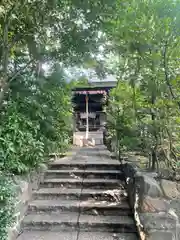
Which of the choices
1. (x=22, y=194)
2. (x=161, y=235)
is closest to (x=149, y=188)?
(x=161, y=235)

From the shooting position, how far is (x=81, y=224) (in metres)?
2.59

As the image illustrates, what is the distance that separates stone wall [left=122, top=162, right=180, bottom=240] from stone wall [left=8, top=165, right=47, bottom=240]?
56.7 inches

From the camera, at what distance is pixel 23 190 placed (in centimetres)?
267

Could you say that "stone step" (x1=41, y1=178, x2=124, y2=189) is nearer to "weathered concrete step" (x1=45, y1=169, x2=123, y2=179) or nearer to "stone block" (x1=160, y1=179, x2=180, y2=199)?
"weathered concrete step" (x1=45, y1=169, x2=123, y2=179)

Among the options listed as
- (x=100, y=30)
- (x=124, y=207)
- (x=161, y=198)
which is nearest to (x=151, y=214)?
(x=161, y=198)

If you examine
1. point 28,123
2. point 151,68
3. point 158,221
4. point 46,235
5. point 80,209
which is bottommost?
point 46,235

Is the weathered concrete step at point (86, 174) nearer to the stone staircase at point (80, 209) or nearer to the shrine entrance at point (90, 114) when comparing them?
the stone staircase at point (80, 209)

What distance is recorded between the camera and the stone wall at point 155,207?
2.11 meters

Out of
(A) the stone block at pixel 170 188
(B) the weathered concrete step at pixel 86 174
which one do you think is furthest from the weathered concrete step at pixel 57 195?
(A) the stone block at pixel 170 188

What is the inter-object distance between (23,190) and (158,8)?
288 centimetres

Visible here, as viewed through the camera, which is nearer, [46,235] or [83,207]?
[46,235]

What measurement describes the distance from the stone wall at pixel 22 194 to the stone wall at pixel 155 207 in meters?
1.44

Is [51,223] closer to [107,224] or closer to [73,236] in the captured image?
[73,236]

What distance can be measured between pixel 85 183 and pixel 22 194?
114cm
